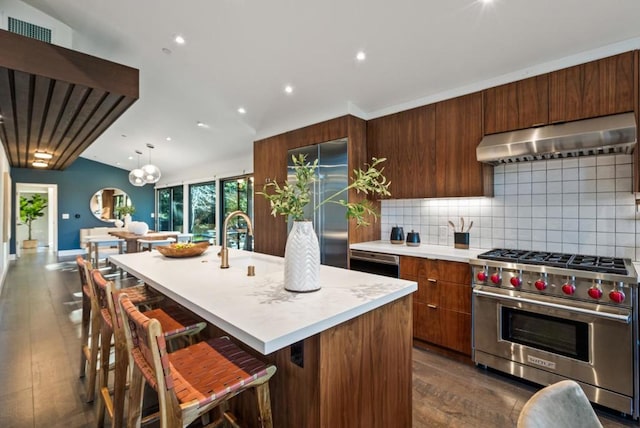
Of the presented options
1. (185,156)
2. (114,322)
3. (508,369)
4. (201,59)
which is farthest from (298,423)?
(185,156)

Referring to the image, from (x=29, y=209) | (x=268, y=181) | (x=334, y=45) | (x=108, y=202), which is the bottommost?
(x=29, y=209)

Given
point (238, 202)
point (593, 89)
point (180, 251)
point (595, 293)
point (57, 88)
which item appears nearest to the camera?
point (595, 293)

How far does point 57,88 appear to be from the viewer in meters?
2.95

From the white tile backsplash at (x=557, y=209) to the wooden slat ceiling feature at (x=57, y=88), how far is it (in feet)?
11.9

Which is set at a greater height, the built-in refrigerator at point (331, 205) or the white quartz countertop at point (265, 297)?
the built-in refrigerator at point (331, 205)

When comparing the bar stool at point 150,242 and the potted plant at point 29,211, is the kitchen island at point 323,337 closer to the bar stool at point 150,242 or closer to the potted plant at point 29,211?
the bar stool at point 150,242

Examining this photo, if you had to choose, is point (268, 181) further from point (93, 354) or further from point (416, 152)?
point (93, 354)

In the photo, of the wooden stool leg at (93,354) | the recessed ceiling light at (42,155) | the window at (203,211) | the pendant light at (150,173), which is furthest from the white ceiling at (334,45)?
the recessed ceiling light at (42,155)

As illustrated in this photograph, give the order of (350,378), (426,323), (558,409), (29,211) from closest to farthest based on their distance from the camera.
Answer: (558,409) < (350,378) < (426,323) < (29,211)

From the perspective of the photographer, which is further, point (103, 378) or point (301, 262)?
point (103, 378)

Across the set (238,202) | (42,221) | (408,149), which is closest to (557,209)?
(408,149)

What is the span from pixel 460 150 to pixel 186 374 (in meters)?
2.85

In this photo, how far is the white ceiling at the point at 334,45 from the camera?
2174 mm

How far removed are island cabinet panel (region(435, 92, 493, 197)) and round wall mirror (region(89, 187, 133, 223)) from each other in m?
9.89
